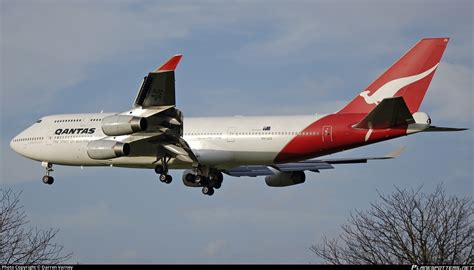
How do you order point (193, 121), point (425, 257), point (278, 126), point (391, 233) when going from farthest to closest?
point (193, 121) < point (278, 126) < point (391, 233) < point (425, 257)

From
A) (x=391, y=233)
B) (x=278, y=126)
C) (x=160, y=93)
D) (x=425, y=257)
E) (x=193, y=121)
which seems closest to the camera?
(x=425, y=257)

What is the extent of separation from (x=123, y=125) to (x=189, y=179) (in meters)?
8.00

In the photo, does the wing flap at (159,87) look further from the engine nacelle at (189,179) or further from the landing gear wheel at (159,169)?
the engine nacelle at (189,179)

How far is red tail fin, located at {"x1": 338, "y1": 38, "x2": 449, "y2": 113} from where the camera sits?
139 feet

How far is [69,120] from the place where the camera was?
163 feet

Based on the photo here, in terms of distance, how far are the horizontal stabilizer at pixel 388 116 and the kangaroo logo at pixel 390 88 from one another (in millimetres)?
2870

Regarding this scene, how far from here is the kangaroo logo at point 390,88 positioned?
42.7 meters

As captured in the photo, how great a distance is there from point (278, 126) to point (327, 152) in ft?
8.76

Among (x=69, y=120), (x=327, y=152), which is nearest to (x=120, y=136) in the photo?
(x=69, y=120)

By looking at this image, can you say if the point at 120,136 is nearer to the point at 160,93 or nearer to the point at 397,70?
the point at 160,93

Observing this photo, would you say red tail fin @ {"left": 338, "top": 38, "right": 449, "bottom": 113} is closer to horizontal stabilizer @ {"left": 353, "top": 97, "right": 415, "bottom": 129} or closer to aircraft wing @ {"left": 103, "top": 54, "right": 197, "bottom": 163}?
horizontal stabilizer @ {"left": 353, "top": 97, "right": 415, "bottom": 129}

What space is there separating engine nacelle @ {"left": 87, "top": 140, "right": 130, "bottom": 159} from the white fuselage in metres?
1.29

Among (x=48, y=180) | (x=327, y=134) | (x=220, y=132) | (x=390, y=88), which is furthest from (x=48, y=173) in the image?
(x=390, y=88)

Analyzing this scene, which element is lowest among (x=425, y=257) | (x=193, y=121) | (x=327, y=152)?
(x=425, y=257)
